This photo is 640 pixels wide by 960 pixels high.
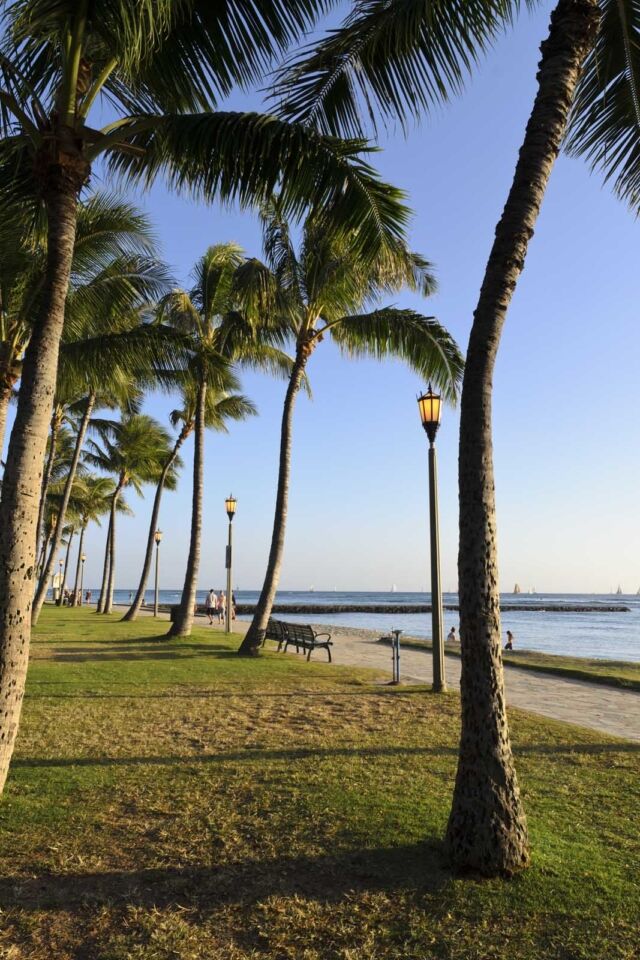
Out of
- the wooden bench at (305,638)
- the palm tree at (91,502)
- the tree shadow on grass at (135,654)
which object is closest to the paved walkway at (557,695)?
the wooden bench at (305,638)

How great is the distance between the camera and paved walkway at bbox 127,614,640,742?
7859 millimetres

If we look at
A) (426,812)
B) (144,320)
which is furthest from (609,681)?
(144,320)

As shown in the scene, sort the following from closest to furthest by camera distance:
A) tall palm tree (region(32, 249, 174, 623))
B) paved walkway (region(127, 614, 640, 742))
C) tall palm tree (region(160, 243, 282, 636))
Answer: paved walkway (region(127, 614, 640, 742)) → tall palm tree (region(32, 249, 174, 623)) → tall palm tree (region(160, 243, 282, 636))

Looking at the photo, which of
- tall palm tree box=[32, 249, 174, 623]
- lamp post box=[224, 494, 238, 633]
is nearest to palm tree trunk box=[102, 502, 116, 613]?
lamp post box=[224, 494, 238, 633]

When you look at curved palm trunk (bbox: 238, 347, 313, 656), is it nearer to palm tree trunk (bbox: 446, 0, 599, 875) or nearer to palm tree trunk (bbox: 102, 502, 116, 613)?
palm tree trunk (bbox: 446, 0, 599, 875)

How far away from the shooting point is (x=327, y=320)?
13.8m

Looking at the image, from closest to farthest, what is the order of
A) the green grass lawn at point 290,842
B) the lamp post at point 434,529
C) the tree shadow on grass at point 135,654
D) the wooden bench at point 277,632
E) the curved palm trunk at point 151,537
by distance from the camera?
the green grass lawn at point 290,842, the lamp post at point 434,529, the tree shadow on grass at point 135,654, the wooden bench at point 277,632, the curved palm trunk at point 151,537

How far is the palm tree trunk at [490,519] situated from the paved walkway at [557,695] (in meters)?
4.22

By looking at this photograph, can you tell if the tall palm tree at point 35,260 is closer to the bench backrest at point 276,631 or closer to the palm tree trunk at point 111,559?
the bench backrest at point 276,631

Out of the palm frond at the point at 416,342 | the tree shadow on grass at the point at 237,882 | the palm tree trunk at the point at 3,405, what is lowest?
the tree shadow on grass at the point at 237,882

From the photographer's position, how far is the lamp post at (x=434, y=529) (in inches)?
379

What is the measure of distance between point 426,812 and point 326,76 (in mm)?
5948

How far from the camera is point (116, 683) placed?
979cm

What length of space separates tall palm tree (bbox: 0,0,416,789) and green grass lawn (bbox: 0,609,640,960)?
3.52ft
